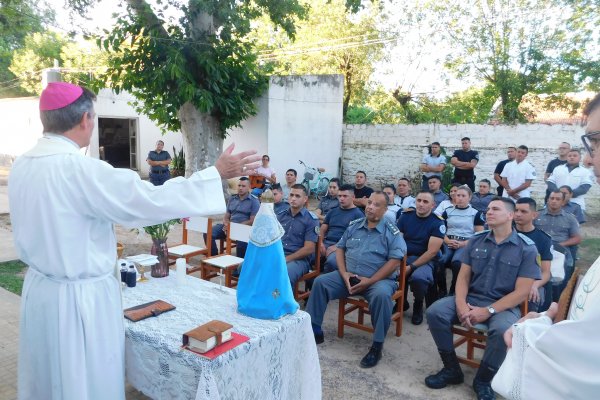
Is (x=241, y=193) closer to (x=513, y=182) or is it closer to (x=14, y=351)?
(x=14, y=351)

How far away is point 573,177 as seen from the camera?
23.4ft

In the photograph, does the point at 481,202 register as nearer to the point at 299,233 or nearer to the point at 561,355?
the point at 299,233

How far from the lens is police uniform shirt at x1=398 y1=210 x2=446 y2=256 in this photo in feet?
16.2

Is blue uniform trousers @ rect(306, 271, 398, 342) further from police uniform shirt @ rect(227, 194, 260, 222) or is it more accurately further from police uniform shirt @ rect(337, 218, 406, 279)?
police uniform shirt @ rect(227, 194, 260, 222)

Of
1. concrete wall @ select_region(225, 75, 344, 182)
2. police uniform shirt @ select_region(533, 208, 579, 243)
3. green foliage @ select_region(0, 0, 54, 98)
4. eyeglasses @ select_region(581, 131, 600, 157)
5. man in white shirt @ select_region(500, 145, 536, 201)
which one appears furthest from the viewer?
concrete wall @ select_region(225, 75, 344, 182)

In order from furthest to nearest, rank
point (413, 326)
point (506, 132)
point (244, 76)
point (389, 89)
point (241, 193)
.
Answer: point (389, 89), point (506, 132), point (244, 76), point (241, 193), point (413, 326)

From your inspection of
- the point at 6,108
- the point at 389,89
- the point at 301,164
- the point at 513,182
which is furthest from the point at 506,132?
the point at 6,108

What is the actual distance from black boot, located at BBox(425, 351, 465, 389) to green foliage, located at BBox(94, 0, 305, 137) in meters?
6.70

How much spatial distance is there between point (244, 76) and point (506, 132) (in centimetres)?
641

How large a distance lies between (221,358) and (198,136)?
7986 mm

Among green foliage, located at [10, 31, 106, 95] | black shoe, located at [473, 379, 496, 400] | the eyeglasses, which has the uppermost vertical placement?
green foliage, located at [10, 31, 106, 95]

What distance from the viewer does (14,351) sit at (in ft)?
12.2

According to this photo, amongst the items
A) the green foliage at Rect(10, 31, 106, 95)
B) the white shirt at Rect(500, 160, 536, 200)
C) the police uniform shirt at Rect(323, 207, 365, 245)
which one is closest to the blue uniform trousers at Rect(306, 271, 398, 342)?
the police uniform shirt at Rect(323, 207, 365, 245)

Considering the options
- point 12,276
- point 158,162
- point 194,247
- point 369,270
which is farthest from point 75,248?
point 158,162
